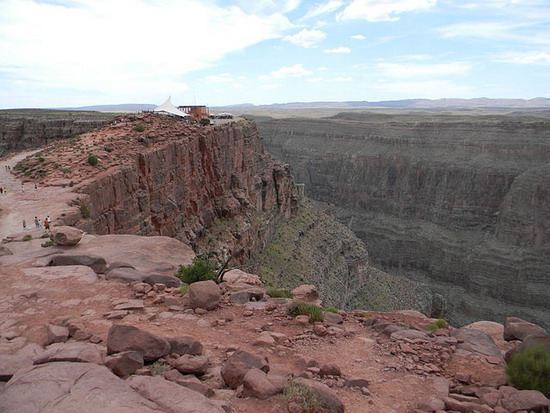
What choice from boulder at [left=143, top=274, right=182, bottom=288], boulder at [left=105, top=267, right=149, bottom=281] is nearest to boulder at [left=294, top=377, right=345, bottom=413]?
boulder at [left=143, top=274, right=182, bottom=288]

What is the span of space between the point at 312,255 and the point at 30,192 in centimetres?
2899

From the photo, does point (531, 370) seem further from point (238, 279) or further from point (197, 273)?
point (238, 279)

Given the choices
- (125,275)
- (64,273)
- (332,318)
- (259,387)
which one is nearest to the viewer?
(259,387)

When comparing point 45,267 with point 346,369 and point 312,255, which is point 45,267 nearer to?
point 346,369

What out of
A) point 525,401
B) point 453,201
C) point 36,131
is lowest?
point 453,201

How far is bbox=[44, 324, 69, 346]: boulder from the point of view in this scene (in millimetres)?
9203

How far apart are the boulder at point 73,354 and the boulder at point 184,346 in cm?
132

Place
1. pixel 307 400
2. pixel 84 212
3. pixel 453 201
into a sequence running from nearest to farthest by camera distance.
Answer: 1. pixel 307 400
2. pixel 84 212
3. pixel 453 201

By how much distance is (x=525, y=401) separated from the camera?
7734mm

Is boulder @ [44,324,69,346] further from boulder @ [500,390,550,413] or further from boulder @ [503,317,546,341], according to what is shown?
boulder @ [503,317,546,341]

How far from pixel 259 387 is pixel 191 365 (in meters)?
1.51

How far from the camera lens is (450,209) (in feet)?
250

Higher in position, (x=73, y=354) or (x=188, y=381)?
(x=73, y=354)

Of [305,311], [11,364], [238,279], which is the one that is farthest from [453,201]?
[11,364]
